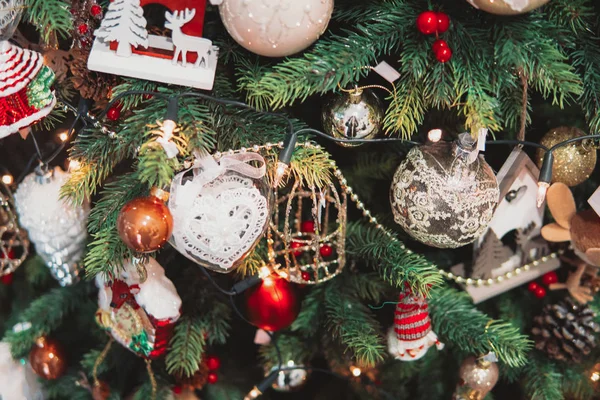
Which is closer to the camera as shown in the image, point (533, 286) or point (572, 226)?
point (572, 226)

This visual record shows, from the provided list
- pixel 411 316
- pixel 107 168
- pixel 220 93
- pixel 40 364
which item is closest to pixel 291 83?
pixel 220 93

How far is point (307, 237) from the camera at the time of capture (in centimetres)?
99

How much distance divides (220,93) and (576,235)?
0.58 meters

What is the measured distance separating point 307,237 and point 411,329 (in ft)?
0.76

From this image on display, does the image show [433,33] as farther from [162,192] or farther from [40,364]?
[40,364]

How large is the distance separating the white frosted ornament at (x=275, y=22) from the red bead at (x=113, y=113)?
0.22m

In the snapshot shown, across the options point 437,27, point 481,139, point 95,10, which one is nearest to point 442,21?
point 437,27

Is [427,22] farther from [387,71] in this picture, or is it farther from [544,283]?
[544,283]

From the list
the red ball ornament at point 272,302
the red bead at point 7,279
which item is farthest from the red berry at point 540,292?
the red bead at point 7,279

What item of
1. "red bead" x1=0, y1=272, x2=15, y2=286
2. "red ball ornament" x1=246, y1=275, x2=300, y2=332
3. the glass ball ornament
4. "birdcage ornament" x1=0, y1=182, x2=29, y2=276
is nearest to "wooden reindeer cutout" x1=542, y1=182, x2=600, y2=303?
the glass ball ornament

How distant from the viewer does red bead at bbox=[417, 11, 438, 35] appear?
668 mm

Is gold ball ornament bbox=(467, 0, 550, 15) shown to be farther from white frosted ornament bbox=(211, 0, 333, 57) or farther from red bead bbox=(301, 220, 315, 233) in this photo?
red bead bbox=(301, 220, 315, 233)

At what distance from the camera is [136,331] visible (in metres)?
0.90

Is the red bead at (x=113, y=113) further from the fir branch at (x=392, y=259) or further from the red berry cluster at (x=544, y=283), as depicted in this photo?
the red berry cluster at (x=544, y=283)
